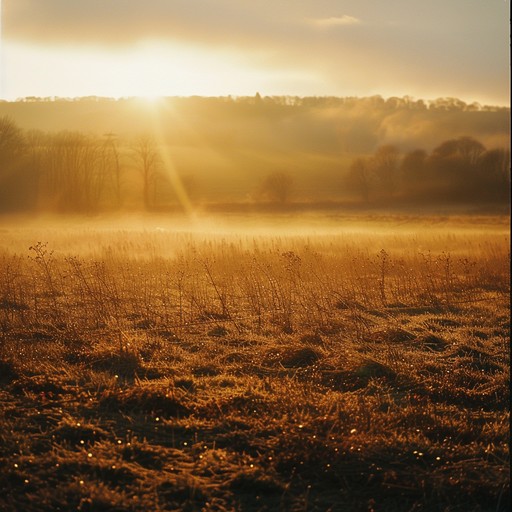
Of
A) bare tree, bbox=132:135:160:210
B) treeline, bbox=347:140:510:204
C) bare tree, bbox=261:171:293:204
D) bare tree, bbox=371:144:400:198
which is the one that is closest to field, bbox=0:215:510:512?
treeline, bbox=347:140:510:204

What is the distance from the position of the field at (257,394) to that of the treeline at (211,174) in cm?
187

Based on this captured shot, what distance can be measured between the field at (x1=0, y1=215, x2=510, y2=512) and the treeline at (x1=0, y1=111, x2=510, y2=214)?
1866 mm

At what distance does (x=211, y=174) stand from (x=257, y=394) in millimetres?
41303

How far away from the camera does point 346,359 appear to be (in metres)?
6.61

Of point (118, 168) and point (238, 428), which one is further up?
point (118, 168)

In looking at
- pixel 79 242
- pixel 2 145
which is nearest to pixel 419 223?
pixel 79 242

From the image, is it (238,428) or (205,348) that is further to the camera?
(205,348)

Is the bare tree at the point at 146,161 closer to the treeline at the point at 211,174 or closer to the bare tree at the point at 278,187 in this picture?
the treeline at the point at 211,174

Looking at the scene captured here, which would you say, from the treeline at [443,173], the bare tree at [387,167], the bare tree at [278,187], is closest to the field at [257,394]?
the treeline at [443,173]

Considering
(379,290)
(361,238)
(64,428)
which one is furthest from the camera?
(361,238)

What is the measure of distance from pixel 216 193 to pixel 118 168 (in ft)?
42.7

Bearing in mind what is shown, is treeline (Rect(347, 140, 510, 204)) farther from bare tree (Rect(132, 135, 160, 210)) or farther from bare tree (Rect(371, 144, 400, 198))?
bare tree (Rect(132, 135, 160, 210))

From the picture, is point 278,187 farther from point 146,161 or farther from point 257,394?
point 257,394

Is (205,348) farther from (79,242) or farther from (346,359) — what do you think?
(79,242)
